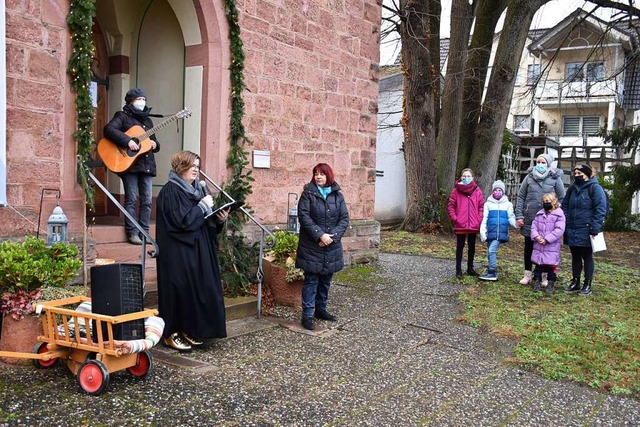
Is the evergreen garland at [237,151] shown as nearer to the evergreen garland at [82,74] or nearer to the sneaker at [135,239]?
the sneaker at [135,239]

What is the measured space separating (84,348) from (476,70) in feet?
44.0

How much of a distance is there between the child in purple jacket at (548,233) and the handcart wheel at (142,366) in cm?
538

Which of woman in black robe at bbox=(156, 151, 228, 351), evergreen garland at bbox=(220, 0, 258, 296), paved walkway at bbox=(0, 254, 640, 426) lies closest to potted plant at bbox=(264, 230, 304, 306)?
evergreen garland at bbox=(220, 0, 258, 296)

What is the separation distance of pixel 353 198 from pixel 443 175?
6491 mm

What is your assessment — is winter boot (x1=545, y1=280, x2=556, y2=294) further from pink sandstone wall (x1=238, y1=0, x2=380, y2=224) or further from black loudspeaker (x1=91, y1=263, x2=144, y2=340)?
black loudspeaker (x1=91, y1=263, x2=144, y2=340)

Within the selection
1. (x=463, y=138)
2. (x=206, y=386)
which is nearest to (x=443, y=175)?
(x=463, y=138)

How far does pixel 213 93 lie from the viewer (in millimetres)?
7371

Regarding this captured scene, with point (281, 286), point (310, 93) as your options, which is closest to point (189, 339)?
point (281, 286)

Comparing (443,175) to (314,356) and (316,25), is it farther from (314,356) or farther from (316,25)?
(314,356)

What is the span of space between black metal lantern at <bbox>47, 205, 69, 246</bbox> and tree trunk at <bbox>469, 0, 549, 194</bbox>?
37.0 ft

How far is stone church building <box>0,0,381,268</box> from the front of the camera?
5.64 m

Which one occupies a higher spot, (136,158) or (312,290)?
(136,158)

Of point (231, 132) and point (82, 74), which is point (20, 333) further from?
point (231, 132)

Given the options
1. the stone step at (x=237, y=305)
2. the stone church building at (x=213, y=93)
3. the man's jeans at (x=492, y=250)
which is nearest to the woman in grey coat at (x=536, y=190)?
the man's jeans at (x=492, y=250)
